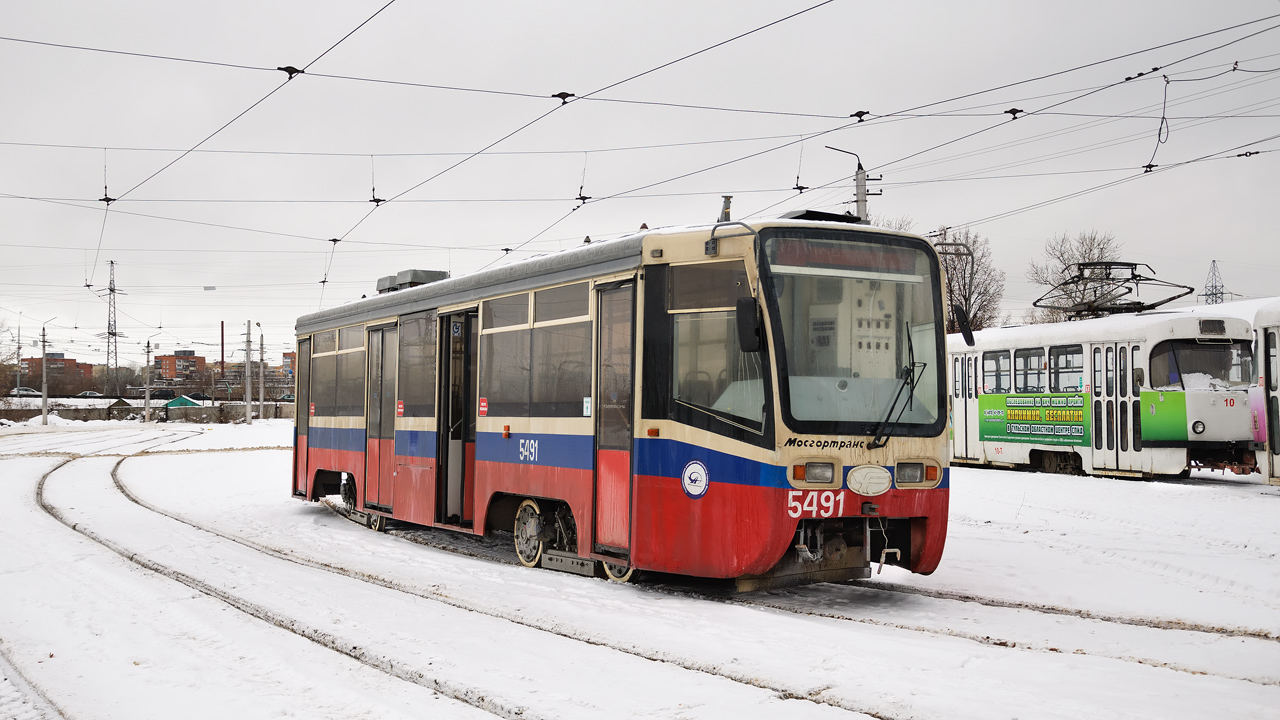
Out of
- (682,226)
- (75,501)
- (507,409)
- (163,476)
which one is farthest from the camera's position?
(163,476)

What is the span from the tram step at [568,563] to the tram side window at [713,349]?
6.62 ft

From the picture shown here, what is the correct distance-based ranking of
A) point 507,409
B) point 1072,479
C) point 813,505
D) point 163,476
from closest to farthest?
point 813,505
point 507,409
point 1072,479
point 163,476

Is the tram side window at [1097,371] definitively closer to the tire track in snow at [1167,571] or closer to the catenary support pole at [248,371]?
the tire track in snow at [1167,571]

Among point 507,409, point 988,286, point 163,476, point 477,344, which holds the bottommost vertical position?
point 163,476

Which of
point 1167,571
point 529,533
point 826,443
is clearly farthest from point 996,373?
point 826,443

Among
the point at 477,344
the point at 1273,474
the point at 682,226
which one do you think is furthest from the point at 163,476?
the point at 1273,474

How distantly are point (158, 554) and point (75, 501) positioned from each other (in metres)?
7.81

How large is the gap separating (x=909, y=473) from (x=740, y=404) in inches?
59.3

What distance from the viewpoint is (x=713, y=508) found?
8.15 m

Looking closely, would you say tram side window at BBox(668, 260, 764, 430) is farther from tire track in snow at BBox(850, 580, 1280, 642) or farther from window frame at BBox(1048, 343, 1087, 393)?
window frame at BBox(1048, 343, 1087, 393)

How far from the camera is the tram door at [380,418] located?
13266mm

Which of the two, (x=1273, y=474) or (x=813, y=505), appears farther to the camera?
(x=1273, y=474)

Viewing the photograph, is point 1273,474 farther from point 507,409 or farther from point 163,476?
point 163,476

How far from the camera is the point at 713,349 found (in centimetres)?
834
